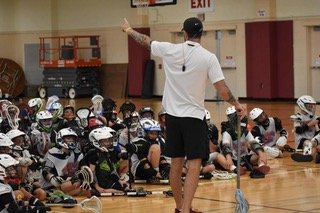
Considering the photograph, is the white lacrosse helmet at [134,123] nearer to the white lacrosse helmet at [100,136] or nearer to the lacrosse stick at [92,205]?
the white lacrosse helmet at [100,136]

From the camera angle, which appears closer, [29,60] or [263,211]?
[263,211]

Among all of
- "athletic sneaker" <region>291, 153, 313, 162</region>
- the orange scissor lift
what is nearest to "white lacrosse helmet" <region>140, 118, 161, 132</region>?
"athletic sneaker" <region>291, 153, 313, 162</region>

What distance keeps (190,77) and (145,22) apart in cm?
2625

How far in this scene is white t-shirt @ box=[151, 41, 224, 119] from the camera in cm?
946

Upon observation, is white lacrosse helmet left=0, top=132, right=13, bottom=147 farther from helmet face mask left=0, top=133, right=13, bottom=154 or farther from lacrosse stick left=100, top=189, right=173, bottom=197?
lacrosse stick left=100, top=189, right=173, bottom=197

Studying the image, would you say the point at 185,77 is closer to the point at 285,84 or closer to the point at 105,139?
the point at 105,139

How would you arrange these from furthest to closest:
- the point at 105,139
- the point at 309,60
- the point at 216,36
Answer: the point at 216,36, the point at 309,60, the point at 105,139

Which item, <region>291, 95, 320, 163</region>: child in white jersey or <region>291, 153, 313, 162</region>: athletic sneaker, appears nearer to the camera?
<region>291, 153, 313, 162</region>: athletic sneaker

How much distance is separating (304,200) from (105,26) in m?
26.2

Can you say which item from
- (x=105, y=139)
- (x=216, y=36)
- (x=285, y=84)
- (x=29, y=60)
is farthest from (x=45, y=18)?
(x=105, y=139)

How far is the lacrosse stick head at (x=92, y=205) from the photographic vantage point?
435 inches

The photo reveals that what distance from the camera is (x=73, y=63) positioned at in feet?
119

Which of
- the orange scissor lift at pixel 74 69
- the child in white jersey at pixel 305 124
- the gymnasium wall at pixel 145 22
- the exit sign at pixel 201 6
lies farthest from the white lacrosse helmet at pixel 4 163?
the orange scissor lift at pixel 74 69

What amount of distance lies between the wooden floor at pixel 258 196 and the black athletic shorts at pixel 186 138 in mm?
1858
